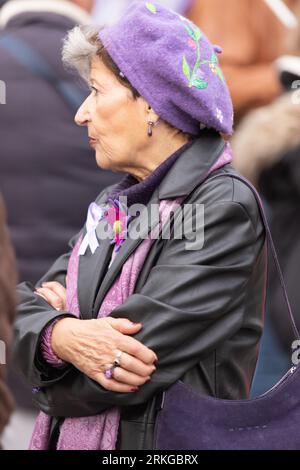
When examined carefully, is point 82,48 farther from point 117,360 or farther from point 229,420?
point 229,420

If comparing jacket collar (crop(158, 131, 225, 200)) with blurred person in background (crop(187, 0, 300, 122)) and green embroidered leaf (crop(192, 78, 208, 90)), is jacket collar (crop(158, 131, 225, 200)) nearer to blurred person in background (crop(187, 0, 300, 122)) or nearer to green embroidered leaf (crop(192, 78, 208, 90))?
green embroidered leaf (crop(192, 78, 208, 90))

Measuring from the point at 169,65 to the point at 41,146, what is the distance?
1.36 meters

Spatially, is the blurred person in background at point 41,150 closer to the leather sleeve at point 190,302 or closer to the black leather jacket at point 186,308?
the black leather jacket at point 186,308

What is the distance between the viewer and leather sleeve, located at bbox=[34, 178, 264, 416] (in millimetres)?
2795

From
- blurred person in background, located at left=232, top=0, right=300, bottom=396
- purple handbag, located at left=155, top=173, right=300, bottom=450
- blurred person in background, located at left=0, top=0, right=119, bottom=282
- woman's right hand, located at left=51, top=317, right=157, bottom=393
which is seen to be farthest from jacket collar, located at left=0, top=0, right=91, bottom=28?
purple handbag, located at left=155, top=173, right=300, bottom=450

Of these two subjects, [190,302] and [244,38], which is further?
[244,38]

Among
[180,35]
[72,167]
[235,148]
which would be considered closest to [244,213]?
[180,35]

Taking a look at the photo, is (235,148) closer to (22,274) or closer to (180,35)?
(22,274)

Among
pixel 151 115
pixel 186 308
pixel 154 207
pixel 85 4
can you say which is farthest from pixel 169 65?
pixel 85 4

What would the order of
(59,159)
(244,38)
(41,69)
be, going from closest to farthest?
(41,69), (59,159), (244,38)

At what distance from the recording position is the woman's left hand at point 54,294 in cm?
306

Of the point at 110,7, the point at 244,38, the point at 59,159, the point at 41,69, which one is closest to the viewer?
the point at 41,69

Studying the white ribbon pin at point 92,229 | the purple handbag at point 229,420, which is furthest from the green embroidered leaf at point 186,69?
the purple handbag at point 229,420

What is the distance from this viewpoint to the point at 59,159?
417cm
